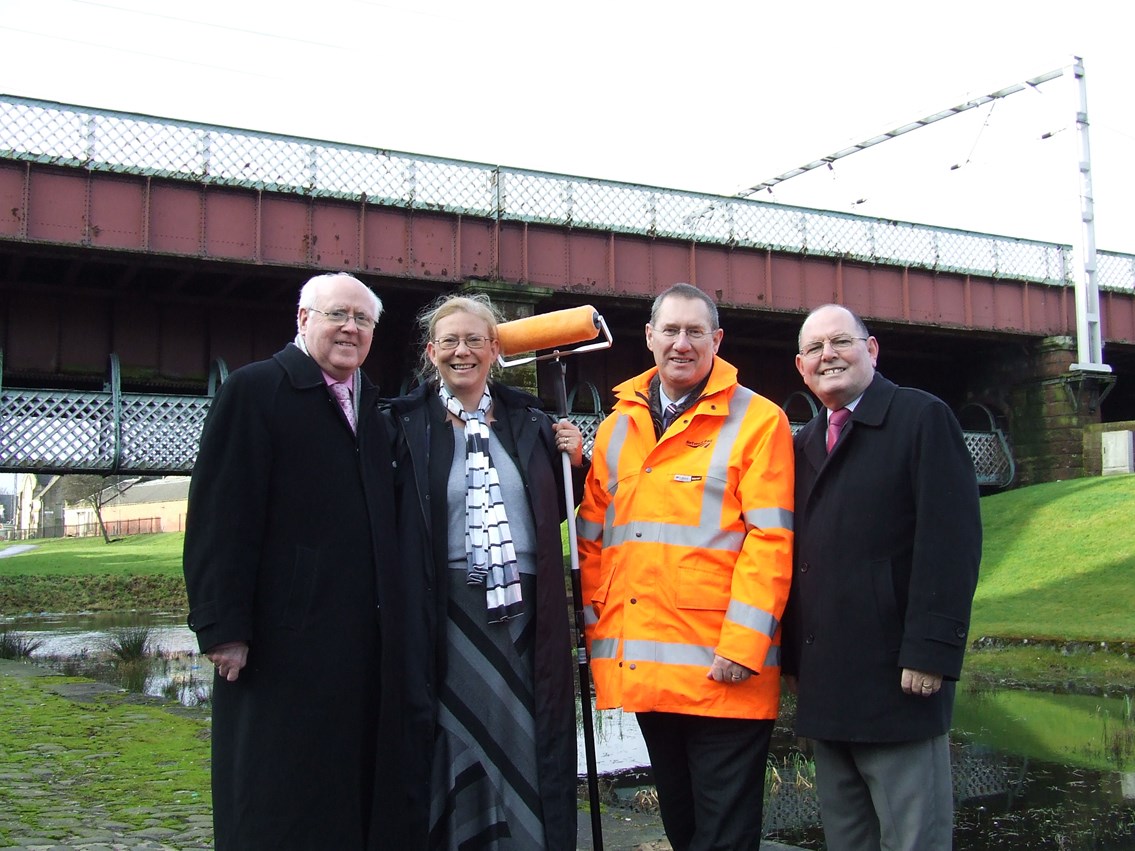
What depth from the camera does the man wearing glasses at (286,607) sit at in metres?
3.50

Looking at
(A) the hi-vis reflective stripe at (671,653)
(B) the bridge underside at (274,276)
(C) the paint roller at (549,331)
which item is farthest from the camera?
(B) the bridge underside at (274,276)

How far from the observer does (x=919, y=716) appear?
3512mm

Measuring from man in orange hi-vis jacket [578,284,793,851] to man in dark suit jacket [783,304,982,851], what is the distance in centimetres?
16

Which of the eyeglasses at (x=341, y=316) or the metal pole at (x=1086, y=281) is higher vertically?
the metal pole at (x=1086, y=281)

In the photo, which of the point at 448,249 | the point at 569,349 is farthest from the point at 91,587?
the point at 569,349

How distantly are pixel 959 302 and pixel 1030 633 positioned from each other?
15.6 meters

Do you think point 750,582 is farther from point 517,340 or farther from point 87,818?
point 87,818

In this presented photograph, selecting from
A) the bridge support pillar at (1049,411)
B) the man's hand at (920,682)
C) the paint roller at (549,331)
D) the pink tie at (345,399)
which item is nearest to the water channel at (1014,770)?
the man's hand at (920,682)

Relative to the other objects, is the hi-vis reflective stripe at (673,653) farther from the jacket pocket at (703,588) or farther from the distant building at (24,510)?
the distant building at (24,510)

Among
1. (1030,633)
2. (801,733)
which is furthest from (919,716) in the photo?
(1030,633)

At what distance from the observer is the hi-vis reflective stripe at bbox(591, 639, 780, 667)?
383 cm

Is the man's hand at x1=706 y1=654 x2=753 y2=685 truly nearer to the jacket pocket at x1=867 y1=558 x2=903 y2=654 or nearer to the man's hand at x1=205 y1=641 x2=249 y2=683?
the jacket pocket at x1=867 y1=558 x2=903 y2=654

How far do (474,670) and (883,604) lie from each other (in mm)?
1458

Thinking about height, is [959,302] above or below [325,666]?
above
